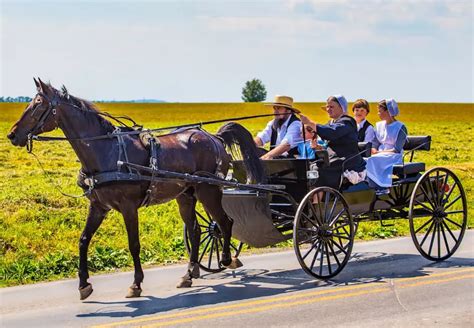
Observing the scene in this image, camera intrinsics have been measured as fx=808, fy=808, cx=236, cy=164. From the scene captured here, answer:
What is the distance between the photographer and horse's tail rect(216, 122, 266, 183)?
405 inches

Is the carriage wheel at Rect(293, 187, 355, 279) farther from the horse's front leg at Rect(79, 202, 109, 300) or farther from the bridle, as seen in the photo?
the bridle

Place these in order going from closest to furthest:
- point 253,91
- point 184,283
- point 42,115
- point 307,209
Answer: point 42,115 < point 184,283 < point 307,209 < point 253,91

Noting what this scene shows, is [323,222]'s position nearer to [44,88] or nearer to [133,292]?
[133,292]

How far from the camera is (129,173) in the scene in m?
9.23

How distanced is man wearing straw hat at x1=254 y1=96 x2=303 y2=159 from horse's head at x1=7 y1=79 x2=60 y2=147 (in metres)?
2.94

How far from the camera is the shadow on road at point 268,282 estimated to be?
27.9 feet

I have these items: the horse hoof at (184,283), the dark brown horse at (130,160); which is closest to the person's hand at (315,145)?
the dark brown horse at (130,160)

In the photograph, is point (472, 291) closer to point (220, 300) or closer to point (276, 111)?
point (220, 300)

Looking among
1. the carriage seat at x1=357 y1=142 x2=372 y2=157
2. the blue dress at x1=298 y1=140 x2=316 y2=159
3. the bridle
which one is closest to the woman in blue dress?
the carriage seat at x1=357 y1=142 x2=372 y2=157

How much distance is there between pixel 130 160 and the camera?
30.9 ft

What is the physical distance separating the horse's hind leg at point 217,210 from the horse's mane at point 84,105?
4.85ft

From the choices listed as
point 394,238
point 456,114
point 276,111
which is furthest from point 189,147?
point 456,114

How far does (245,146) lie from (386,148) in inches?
101

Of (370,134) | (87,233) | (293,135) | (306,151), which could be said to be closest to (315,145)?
(306,151)
